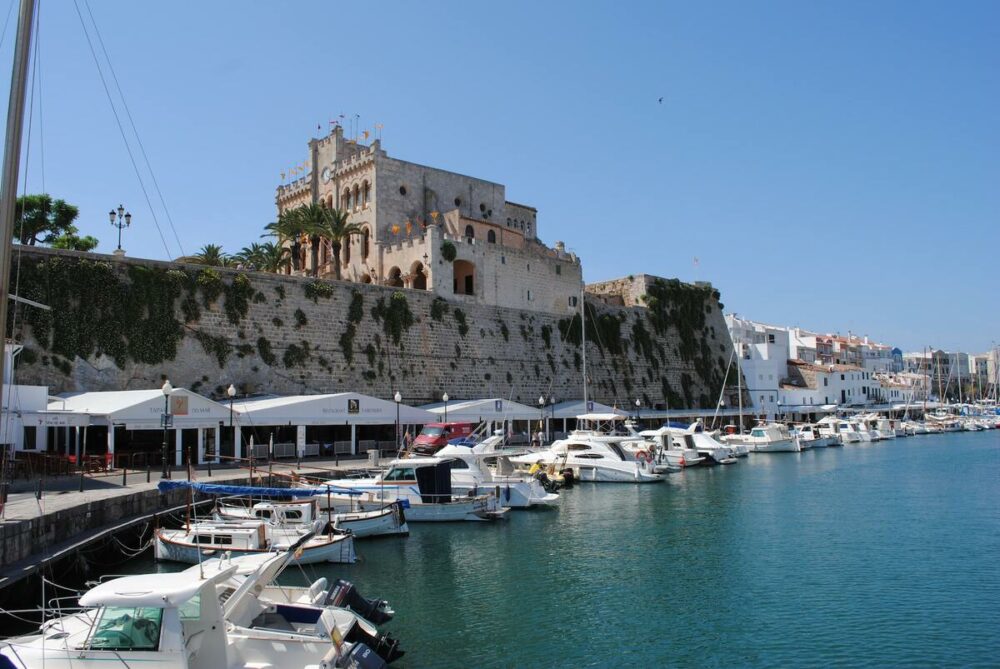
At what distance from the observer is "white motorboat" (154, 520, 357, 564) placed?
18.5m

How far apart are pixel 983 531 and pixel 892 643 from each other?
462 inches

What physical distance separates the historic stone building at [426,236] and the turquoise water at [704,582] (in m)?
21.3

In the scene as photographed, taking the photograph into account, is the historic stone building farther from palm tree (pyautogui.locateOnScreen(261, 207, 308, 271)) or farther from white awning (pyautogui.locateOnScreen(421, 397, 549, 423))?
white awning (pyautogui.locateOnScreen(421, 397, 549, 423))

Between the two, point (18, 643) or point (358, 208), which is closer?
point (18, 643)


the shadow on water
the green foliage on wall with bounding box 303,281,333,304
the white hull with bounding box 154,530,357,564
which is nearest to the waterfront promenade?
the white hull with bounding box 154,530,357,564

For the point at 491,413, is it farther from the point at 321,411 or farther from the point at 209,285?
Answer: the point at 209,285

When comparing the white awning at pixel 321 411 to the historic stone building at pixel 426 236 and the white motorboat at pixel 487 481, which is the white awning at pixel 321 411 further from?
the historic stone building at pixel 426 236

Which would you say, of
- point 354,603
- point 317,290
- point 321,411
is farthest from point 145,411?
point 354,603

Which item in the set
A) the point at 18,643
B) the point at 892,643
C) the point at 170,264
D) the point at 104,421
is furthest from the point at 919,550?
the point at 170,264

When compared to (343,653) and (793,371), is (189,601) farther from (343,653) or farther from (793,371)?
(793,371)

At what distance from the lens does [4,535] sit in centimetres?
1424

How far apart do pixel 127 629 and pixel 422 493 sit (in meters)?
15.4

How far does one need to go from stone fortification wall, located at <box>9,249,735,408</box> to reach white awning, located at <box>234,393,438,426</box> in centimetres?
346

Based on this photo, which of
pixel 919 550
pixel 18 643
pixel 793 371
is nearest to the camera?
pixel 18 643
